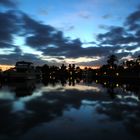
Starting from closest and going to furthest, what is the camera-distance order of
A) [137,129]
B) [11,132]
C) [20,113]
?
[11,132] < [137,129] < [20,113]

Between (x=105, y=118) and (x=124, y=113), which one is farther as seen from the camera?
(x=124, y=113)

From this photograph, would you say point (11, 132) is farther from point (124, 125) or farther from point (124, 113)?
point (124, 113)

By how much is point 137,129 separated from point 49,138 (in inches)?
155

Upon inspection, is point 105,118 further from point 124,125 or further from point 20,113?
point 20,113

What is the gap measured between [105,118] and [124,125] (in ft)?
7.16

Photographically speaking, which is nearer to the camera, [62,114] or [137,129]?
[137,129]

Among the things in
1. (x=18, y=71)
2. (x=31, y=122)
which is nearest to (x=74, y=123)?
(x=31, y=122)


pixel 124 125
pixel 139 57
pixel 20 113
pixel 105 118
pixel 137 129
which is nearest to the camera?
pixel 137 129

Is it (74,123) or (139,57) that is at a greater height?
(139,57)

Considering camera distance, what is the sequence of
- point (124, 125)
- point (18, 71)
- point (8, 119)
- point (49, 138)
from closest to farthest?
1. point (49, 138)
2. point (124, 125)
3. point (8, 119)
4. point (18, 71)

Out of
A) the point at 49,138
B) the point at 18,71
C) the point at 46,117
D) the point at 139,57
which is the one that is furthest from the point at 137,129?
the point at 139,57

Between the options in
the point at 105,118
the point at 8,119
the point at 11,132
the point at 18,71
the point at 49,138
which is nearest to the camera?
the point at 49,138

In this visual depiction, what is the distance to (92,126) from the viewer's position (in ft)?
43.2

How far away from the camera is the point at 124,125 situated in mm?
13664
